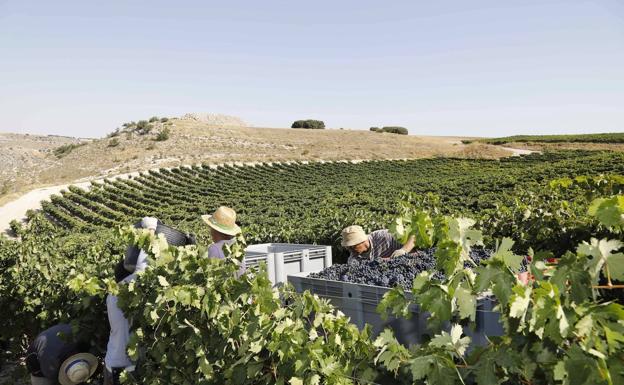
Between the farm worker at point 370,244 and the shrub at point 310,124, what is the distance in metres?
86.0

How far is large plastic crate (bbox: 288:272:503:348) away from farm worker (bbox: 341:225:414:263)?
0.97 m

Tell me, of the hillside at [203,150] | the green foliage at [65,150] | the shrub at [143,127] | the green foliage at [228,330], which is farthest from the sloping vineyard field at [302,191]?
the green foliage at [65,150]

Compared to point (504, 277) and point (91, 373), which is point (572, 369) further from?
point (91, 373)

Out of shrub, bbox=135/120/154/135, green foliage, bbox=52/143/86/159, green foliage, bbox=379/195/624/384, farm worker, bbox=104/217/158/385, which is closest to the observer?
green foliage, bbox=379/195/624/384

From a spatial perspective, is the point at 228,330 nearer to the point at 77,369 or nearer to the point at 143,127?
the point at 77,369

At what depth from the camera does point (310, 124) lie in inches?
3590

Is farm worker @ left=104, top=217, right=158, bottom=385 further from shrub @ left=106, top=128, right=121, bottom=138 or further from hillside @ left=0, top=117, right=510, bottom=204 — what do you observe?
shrub @ left=106, top=128, right=121, bottom=138

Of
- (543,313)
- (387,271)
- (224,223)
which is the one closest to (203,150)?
(224,223)

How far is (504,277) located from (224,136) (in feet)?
214

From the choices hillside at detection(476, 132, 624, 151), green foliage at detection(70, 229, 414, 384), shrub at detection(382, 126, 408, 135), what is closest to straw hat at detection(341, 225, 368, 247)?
green foliage at detection(70, 229, 414, 384)

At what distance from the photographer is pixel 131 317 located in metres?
3.51

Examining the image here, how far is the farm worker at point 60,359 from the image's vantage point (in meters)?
3.93

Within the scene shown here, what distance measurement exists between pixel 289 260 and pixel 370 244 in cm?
78

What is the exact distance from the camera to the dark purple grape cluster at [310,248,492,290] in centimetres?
342
